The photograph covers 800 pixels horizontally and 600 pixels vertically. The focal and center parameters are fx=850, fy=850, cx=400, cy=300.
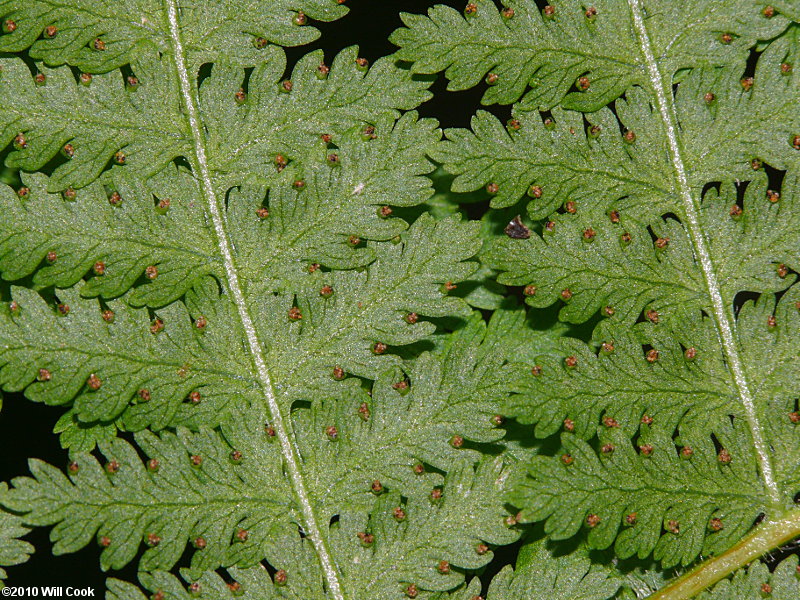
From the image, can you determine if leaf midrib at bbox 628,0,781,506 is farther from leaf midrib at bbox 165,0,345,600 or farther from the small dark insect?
leaf midrib at bbox 165,0,345,600

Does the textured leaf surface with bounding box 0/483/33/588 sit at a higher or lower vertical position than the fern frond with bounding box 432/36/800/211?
lower

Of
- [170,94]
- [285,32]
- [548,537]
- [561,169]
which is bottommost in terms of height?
[548,537]

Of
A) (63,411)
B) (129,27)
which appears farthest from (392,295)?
(63,411)

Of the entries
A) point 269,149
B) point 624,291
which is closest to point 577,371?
point 624,291

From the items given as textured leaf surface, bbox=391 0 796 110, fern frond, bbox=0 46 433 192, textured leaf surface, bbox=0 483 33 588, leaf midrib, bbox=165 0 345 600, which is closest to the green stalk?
leaf midrib, bbox=165 0 345 600

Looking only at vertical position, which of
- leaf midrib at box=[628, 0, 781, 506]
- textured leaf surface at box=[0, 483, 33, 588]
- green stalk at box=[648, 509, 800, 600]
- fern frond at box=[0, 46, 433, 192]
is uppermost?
fern frond at box=[0, 46, 433, 192]

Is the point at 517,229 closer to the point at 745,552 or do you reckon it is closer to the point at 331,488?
the point at 331,488

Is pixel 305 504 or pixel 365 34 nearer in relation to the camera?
pixel 305 504

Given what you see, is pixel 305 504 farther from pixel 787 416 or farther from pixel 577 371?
pixel 787 416
